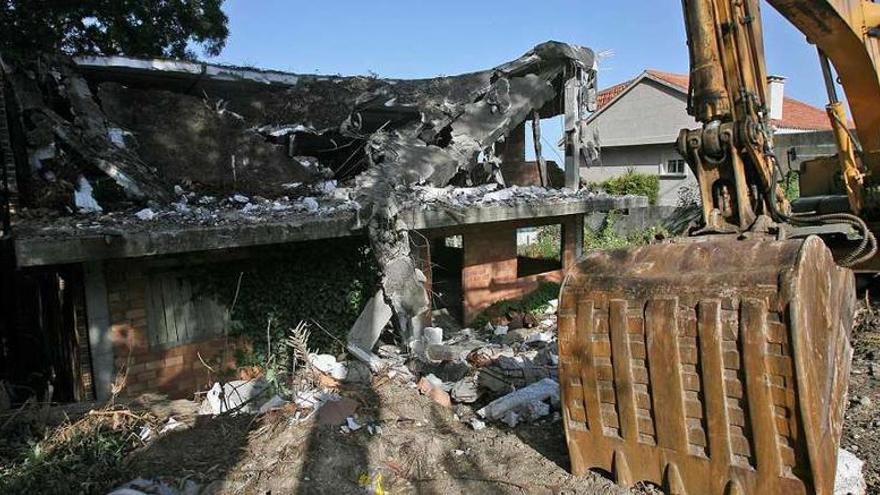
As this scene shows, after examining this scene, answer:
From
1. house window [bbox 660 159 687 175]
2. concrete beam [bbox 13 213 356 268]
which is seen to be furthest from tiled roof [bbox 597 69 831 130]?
concrete beam [bbox 13 213 356 268]

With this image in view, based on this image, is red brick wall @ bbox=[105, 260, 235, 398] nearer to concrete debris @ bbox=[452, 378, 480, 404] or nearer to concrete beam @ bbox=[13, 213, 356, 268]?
concrete beam @ bbox=[13, 213, 356, 268]

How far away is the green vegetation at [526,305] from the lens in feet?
37.5

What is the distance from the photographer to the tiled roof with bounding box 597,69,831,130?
79.0 feet

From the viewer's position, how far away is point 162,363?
7.69 metres

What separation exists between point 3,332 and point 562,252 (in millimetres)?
10173

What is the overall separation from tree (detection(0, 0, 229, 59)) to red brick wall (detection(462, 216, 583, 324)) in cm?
929

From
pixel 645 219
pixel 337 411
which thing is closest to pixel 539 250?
pixel 645 219

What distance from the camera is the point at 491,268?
11.7 m

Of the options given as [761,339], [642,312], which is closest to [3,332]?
[642,312]

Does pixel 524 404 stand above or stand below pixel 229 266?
below

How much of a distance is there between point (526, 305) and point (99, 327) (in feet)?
24.5

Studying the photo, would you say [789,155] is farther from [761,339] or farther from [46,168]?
[46,168]

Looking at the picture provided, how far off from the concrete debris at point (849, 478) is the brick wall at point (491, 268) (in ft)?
25.0

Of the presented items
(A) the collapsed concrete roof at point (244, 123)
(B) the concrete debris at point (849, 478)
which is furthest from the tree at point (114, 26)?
(B) the concrete debris at point (849, 478)
